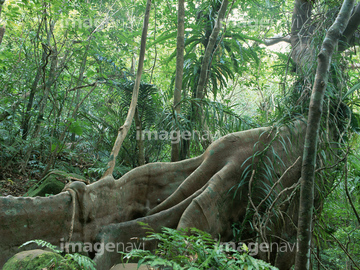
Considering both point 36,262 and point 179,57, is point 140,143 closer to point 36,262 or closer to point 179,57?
point 179,57

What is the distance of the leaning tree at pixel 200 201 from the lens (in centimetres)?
256

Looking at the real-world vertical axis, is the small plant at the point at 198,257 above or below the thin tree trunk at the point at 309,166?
below

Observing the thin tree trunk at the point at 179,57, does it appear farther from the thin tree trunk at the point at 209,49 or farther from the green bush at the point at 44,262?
the green bush at the point at 44,262

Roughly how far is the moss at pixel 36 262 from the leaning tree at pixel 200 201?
592 mm

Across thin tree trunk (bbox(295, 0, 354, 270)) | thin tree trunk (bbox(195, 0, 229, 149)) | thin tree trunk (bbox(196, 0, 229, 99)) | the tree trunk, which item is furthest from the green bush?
thin tree trunk (bbox(196, 0, 229, 99))

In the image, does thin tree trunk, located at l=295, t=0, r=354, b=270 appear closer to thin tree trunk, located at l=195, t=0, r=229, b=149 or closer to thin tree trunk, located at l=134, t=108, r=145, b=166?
thin tree trunk, located at l=195, t=0, r=229, b=149

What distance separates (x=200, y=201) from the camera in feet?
9.91

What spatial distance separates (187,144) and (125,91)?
4.57 feet

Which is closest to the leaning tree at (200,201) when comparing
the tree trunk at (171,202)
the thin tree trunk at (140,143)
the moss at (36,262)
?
the tree trunk at (171,202)

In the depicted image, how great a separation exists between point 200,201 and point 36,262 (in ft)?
5.40

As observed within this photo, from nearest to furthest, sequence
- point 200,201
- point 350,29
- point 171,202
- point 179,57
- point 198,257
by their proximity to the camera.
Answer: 1. point 198,257
2. point 200,201
3. point 171,202
4. point 350,29
5. point 179,57

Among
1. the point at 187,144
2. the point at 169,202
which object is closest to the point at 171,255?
the point at 169,202

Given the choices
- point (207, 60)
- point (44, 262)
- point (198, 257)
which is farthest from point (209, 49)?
point (44, 262)

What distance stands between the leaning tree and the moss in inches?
23.3
